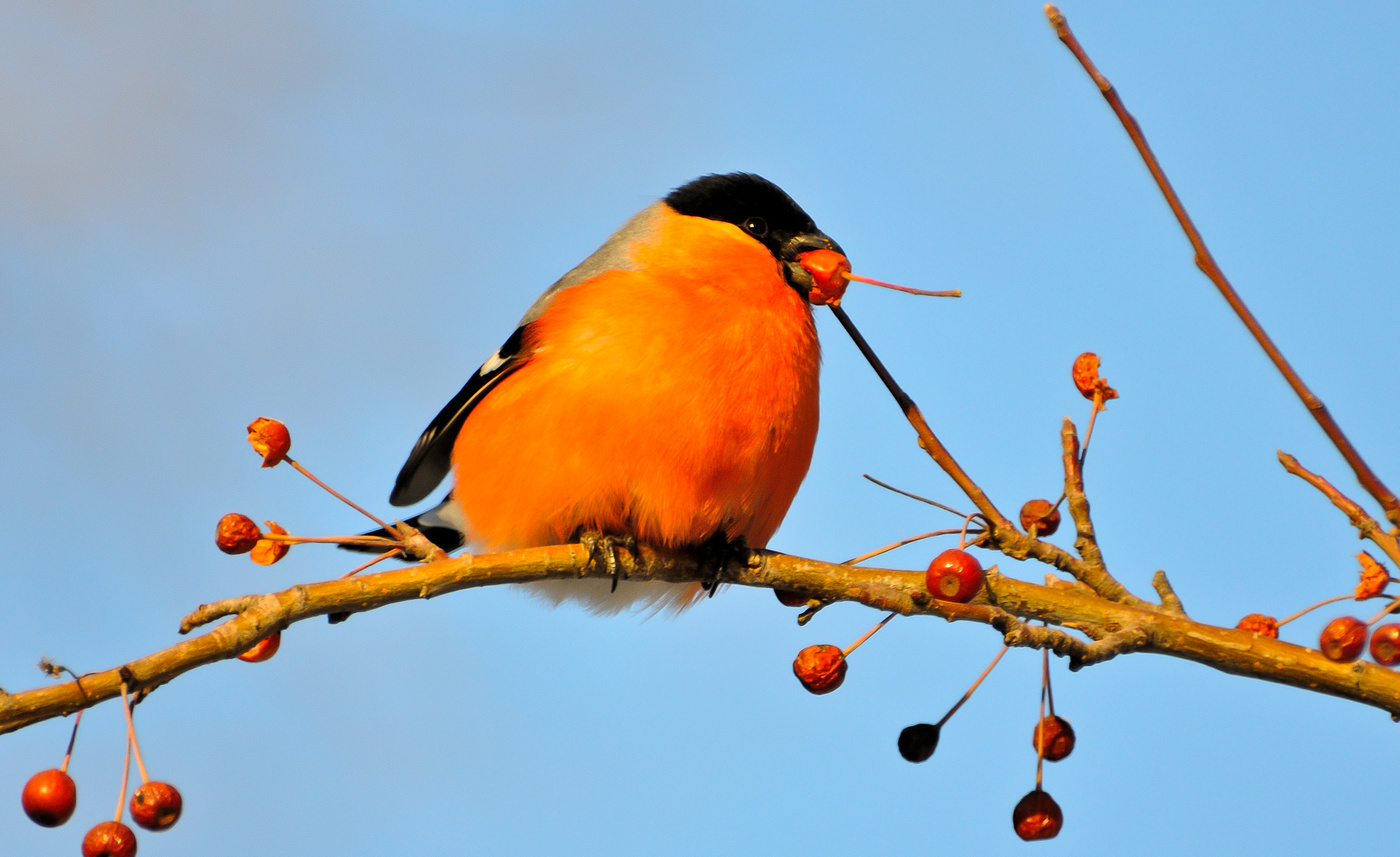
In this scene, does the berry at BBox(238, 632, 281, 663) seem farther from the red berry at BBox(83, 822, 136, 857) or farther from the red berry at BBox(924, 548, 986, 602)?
the red berry at BBox(924, 548, 986, 602)

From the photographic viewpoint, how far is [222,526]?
10.0 ft

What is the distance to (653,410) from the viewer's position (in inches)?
150

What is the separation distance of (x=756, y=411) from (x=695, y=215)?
4.24 feet

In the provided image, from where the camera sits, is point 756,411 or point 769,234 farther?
point 769,234

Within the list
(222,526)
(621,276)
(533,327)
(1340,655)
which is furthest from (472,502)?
(1340,655)

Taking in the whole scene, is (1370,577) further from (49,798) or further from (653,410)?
(49,798)

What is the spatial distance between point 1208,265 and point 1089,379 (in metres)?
1.07

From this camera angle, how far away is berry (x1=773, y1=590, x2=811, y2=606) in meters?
3.43

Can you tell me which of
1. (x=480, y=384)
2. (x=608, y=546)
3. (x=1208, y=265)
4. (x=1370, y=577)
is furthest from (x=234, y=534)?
(x=1370, y=577)

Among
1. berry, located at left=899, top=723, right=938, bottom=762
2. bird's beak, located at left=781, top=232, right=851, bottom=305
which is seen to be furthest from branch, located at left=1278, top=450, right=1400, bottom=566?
bird's beak, located at left=781, top=232, right=851, bottom=305

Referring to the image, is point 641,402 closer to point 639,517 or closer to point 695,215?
point 639,517

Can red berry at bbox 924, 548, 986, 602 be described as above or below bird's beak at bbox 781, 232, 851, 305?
below

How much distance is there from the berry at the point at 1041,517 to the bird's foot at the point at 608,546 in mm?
1287

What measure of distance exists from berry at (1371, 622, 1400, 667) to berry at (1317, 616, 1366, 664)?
56 mm
